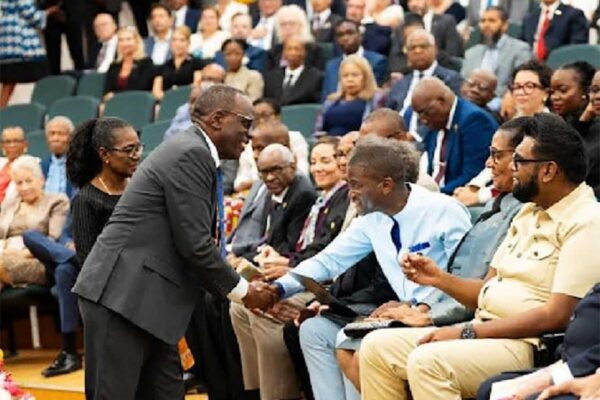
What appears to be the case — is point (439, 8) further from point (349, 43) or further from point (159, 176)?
point (159, 176)

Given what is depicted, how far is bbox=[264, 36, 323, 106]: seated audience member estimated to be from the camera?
9.78 metres

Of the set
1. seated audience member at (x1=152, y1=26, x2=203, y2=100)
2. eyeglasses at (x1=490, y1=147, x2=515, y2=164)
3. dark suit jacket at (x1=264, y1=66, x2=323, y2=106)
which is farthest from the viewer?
seated audience member at (x1=152, y1=26, x2=203, y2=100)

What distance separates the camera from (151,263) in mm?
4594

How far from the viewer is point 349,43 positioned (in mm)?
9633

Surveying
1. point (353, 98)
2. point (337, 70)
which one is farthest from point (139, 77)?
point (353, 98)

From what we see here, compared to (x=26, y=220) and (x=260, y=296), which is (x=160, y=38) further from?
(x=260, y=296)

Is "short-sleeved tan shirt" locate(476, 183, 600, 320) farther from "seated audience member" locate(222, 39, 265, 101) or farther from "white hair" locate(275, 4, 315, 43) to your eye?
"white hair" locate(275, 4, 315, 43)

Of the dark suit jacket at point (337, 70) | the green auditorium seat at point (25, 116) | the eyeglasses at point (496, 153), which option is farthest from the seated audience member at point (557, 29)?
the green auditorium seat at point (25, 116)

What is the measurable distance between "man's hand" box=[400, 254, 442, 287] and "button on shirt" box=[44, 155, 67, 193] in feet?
14.5

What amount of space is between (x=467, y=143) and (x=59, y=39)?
21.8 ft

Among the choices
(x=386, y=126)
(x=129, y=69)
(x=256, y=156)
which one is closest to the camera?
(x=386, y=126)

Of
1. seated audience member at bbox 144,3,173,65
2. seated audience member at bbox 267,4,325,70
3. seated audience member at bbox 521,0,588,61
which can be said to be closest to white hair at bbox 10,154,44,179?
seated audience member at bbox 267,4,325,70

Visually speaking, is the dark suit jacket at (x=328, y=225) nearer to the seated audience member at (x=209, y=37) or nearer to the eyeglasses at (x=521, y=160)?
the eyeglasses at (x=521, y=160)

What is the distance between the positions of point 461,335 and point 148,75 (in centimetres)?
698
